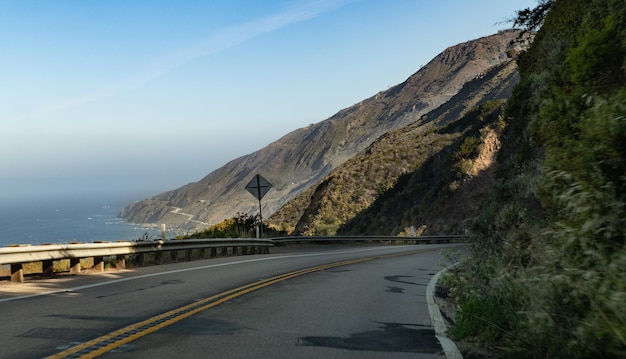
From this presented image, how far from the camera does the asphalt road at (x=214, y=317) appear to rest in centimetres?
596

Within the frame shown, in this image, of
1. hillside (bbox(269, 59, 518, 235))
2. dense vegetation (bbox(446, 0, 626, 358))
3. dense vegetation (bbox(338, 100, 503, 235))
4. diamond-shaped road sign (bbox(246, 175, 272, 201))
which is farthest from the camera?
hillside (bbox(269, 59, 518, 235))

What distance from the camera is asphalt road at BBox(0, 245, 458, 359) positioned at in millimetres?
5957

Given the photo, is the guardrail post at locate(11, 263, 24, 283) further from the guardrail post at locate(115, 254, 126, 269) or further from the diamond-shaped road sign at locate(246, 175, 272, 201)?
the diamond-shaped road sign at locate(246, 175, 272, 201)

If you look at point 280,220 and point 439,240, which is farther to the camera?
point 280,220

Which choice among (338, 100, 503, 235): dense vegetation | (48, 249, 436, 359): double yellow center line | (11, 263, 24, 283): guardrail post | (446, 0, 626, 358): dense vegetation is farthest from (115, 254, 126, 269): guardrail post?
(338, 100, 503, 235): dense vegetation

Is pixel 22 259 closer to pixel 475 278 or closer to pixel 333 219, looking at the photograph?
pixel 475 278

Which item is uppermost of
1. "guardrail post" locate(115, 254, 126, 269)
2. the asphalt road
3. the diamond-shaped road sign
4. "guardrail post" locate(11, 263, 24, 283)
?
the diamond-shaped road sign

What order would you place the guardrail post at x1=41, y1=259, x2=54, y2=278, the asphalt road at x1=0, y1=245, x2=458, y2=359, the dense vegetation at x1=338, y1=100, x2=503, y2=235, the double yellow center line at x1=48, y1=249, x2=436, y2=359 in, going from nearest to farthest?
1. the double yellow center line at x1=48, y1=249, x2=436, y2=359
2. the asphalt road at x1=0, y1=245, x2=458, y2=359
3. the guardrail post at x1=41, y1=259, x2=54, y2=278
4. the dense vegetation at x1=338, y1=100, x2=503, y2=235

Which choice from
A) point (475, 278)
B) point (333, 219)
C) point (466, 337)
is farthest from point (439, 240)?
→ point (466, 337)

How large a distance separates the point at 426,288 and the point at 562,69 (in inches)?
213

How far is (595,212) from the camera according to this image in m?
6.21

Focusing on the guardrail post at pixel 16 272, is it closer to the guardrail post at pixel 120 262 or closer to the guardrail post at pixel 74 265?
the guardrail post at pixel 74 265

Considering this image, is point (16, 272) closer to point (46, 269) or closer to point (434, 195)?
point (46, 269)

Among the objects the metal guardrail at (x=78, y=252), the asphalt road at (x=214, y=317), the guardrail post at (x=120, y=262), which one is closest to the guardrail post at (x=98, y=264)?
the metal guardrail at (x=78, y=252)
